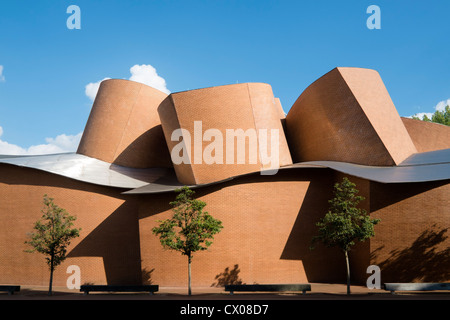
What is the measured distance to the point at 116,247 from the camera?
20.4 metres

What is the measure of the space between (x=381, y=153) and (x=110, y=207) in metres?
16.2

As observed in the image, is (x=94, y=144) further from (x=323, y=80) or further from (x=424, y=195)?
(x=424, y=195)

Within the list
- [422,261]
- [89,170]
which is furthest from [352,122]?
[89,170]

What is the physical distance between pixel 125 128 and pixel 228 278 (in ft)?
45.4

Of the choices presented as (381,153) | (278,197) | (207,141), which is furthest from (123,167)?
(381,153)

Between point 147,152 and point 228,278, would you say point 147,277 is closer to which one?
point 228,278

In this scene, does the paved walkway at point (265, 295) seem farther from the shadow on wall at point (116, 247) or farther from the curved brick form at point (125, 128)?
the curved brick form at point (125, 128)

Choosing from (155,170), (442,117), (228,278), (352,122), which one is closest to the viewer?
(228,278)

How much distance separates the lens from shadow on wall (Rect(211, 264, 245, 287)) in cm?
1700

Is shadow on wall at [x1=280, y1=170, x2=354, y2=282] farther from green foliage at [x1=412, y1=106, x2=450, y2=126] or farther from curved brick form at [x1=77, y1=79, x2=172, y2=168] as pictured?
green foliage at [x1=412, y1=106, x2=450, y2=126]

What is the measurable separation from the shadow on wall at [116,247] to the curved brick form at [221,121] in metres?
4.54

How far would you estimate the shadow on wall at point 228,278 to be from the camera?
17.0m

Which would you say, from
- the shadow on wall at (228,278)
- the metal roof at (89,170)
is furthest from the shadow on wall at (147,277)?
the metal roof at (89,170)

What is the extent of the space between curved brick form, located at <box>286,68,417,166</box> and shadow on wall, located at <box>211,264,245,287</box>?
8.97 metres
